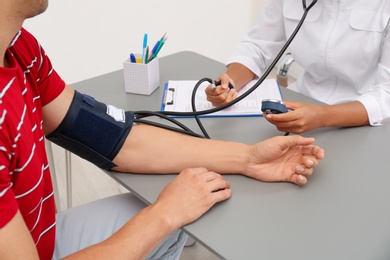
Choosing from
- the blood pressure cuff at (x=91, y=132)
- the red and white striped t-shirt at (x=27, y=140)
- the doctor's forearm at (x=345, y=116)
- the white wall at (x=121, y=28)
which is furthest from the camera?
the white wall at (x=121, y=28)

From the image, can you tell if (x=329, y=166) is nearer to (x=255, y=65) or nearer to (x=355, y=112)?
(x=355, y=112)

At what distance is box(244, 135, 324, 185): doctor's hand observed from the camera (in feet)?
2.65

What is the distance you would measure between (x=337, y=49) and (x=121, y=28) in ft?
4.75

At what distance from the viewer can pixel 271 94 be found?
1158mm

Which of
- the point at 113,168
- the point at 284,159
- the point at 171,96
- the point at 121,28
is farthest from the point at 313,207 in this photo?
the point at 121,28

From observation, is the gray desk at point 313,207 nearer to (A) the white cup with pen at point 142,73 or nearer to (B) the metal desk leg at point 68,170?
(A) the white cup with pen at point 142,73

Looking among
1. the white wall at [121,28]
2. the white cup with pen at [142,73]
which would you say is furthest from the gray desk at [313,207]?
the white wall at [121,28]

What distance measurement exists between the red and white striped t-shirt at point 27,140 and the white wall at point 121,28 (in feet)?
4.19

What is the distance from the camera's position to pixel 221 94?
1.08 m

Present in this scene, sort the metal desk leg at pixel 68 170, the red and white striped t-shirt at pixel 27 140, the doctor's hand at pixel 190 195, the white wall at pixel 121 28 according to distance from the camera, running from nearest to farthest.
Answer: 1. the red and white striped t-shirt at pixel 27 140
2. the doctor's hand at pixel 190 195
3. the metal desk leg at pixel 68 170
4. the white wall at pixel 121 28

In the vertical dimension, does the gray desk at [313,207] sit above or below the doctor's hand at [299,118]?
below

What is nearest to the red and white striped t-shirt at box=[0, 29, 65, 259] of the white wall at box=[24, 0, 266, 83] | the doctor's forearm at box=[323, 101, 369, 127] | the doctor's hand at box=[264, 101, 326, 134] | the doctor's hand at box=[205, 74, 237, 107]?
the doctor's hand at box=[205, 74, 237, 107]

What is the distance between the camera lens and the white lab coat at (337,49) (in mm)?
1126

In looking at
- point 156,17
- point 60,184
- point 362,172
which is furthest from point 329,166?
point 156,17
